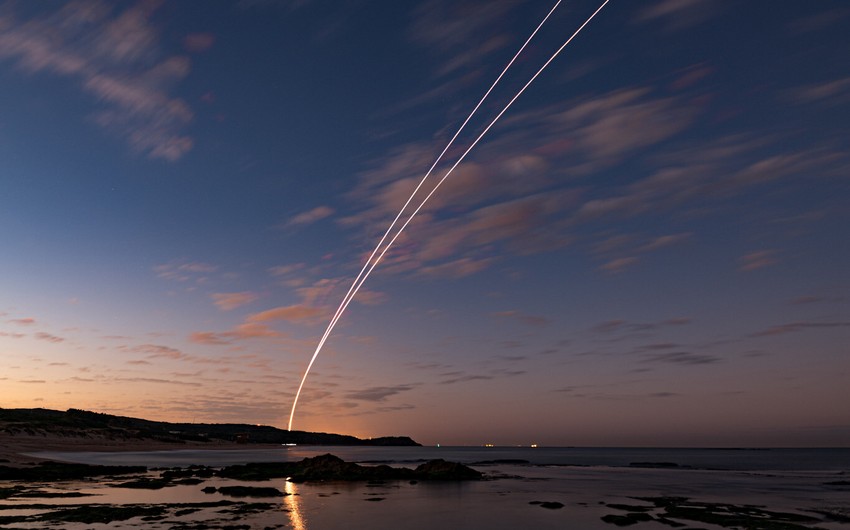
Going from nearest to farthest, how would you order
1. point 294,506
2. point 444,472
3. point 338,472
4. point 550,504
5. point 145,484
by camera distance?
point 294,506
point 550,504
point 145,484
point 338,472
point 444,472

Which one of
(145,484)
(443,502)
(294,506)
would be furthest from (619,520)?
(145,484)

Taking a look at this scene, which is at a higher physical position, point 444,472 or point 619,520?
point 444,472

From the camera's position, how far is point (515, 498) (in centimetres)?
5712

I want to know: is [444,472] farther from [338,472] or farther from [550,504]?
[550,504]

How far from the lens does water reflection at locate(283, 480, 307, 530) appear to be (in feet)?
126

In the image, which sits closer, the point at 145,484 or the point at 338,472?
the point at 145,484

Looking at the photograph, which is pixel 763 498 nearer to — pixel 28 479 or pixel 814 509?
pixel 814 509

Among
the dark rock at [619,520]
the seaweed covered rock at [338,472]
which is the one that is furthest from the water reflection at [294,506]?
the dark rock at [619,520]

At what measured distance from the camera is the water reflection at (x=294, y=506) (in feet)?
126

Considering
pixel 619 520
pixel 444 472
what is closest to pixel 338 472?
pixel 444 472

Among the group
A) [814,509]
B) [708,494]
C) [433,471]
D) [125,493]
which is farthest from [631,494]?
[125,493]

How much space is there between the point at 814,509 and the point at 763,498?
11.7m

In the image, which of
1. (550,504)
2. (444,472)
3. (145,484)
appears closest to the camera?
(550,504)

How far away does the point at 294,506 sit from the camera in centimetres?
4744
